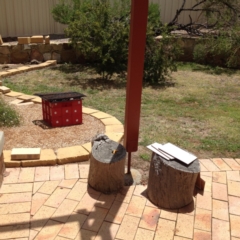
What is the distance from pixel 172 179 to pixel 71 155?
1.31 meters

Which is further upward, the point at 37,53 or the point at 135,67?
the point at 135,67

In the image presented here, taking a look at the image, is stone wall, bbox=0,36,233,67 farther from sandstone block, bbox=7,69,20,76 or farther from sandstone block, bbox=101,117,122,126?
sandstone block, bbox=101,117,122,126

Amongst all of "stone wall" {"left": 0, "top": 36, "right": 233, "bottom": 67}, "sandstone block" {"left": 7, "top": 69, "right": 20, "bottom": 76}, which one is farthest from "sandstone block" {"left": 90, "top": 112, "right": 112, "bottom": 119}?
"stone wall" {"left": 0, "top": 36, "right": 233, "bottom": 67}

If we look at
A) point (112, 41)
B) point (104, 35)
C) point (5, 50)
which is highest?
point (104, 35)

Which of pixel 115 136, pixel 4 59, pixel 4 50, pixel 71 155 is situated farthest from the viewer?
pixel 4 59

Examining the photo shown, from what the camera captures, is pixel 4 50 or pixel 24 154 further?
pixel 4 50

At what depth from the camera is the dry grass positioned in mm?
4211

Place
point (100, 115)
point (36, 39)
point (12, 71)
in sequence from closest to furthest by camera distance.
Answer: point (100, 115)
point (12, 71)
point (36, 39)

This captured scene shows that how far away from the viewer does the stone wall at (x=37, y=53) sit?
7781 mm

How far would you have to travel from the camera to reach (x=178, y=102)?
578 cm

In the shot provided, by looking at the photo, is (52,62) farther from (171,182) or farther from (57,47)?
(171,182)

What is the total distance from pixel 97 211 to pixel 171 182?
2.40ft

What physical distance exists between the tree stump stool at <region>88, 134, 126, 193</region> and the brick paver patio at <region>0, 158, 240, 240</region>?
0.09m

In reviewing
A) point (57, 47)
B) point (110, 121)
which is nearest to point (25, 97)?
point (110, 121)
